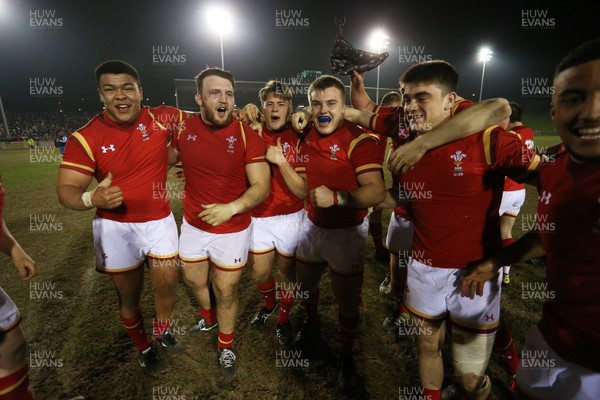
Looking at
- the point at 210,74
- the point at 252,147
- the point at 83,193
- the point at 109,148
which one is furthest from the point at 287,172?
the point at 83,193

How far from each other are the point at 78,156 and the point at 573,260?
390 cm

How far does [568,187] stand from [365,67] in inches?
107

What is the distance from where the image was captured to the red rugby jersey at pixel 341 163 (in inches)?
117

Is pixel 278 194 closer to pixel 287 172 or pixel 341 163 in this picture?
pixel 287 172

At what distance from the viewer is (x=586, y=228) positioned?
1.44 m

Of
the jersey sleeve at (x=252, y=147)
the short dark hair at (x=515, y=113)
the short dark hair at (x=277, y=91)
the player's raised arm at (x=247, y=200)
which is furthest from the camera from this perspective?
the short dark hair at (x=515, y=113)

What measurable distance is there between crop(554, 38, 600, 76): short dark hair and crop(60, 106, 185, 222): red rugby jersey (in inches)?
137

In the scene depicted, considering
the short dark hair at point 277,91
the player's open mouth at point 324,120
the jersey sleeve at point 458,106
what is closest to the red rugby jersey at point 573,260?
the jersey sleeve at point 458,106

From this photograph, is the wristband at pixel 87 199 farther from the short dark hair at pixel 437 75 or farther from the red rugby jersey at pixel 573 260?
the red rugby jersey at pixel 573 260

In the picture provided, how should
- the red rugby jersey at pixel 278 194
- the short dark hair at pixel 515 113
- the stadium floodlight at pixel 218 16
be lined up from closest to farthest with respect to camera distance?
the red rugby jersey at pixel 278 194 → the short dark hair at pixel 515 113 → the stadium floodlight at pixel 218 16

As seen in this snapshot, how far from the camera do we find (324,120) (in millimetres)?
3158

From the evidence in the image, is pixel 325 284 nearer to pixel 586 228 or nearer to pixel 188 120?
pixel 188 120

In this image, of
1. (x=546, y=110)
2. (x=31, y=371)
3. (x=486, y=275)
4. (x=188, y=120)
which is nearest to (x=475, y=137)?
(x=486, y=275)

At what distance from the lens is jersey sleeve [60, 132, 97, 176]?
9.81 feet
